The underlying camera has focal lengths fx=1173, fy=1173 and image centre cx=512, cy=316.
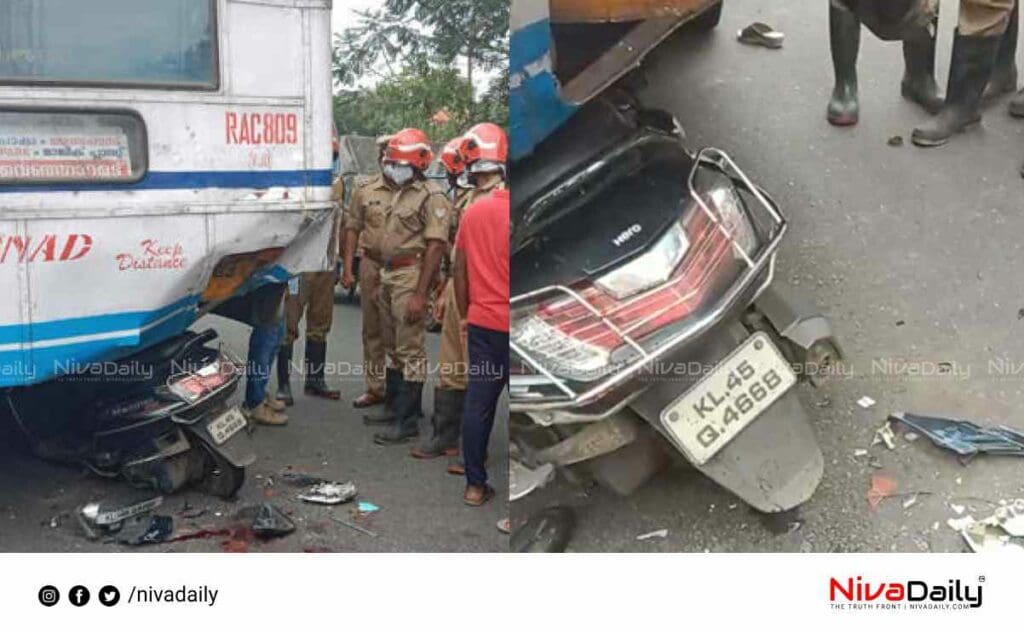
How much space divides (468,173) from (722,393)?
87cm

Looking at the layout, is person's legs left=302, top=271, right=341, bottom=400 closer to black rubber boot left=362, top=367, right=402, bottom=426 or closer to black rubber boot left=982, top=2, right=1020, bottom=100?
black rubber boot left=362, top=367, right=402, bottom=426

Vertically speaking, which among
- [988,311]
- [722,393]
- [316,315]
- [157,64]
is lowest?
[316,315]

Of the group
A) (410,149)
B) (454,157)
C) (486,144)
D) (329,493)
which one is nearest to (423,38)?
(486,144)

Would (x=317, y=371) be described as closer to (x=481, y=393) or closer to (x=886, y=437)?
(x=481, y=393)

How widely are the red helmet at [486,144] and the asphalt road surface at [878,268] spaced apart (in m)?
0.42

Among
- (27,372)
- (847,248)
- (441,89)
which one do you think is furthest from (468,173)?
(27,372)

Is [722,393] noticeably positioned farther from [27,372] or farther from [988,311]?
[27,372]

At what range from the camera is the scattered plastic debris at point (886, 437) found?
93.9 inches

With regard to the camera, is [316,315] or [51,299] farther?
[316,315]

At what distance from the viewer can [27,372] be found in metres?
2.51

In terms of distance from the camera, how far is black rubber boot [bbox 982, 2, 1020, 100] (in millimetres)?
2336
